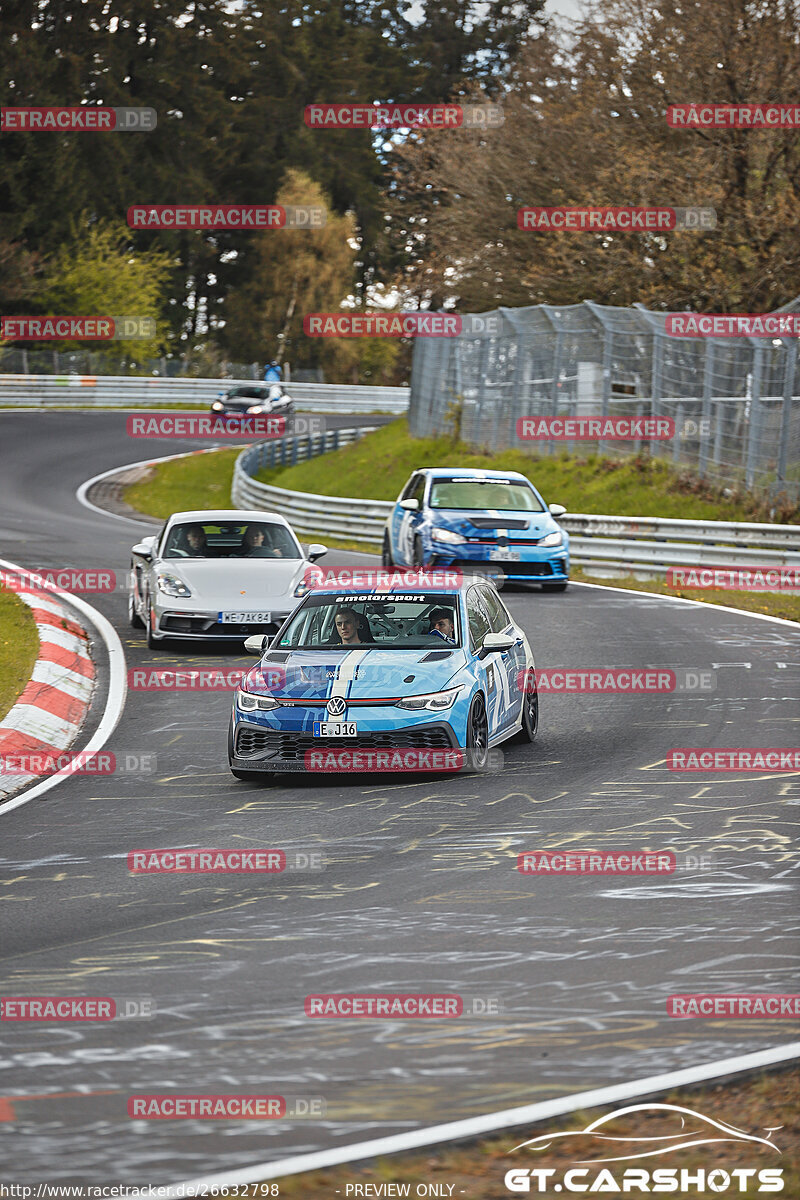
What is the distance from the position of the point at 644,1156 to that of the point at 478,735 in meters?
6.03

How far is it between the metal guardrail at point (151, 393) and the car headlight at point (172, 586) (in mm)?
40437

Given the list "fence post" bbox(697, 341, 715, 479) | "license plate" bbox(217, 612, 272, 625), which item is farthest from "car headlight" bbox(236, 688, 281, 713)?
"fence post" bbox(697, 341, 715, 479)

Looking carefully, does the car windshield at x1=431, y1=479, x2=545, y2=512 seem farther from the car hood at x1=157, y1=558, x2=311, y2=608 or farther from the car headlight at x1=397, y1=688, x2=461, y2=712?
the car headlight at x1=397, y1=688, x2=461, y2=712

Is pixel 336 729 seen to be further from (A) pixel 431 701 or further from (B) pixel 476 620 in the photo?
(B) pixel 476 620

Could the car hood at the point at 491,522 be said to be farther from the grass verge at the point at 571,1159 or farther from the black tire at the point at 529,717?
the grass verge at the point at 571,1159

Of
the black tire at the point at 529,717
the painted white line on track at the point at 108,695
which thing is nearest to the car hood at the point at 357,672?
the black tire at the point at 529,717

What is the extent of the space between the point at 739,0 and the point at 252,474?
17.0m

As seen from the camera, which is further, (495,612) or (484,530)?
(484,530)

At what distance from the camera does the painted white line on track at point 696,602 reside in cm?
1889

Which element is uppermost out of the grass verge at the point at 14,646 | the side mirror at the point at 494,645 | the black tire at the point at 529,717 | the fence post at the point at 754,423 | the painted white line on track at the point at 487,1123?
the fence post at the point at 754,423

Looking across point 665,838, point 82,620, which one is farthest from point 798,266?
point 665,838

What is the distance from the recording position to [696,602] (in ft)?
69.1

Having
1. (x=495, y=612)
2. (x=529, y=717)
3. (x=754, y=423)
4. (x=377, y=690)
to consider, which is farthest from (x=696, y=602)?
(x=377, y=690)

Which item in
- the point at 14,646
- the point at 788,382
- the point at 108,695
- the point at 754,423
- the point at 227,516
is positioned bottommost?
the point at 108,695
